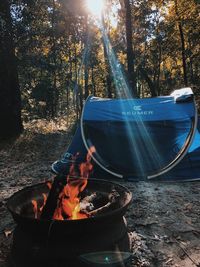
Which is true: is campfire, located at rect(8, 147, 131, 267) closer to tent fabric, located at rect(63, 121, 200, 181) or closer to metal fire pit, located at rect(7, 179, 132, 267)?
metal fire pit, located at rect(7, 179, 132, 267)

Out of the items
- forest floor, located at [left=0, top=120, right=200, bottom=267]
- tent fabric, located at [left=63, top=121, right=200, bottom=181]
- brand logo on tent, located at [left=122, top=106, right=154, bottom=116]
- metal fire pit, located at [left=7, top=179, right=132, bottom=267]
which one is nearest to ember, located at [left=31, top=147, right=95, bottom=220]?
metal fire pit, located at [left=7, top=179, right=132, bottom=267]

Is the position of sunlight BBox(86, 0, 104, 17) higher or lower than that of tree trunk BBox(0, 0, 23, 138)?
higher

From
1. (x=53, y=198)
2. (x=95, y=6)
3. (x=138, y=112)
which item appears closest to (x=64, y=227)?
(x=53, y=198)

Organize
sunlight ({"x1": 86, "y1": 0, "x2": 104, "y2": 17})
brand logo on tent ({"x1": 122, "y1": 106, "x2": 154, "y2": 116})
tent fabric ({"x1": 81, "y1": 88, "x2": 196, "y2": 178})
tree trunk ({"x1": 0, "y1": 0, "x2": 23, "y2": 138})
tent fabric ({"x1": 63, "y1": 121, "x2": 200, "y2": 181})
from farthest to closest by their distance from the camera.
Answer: sunlight ({"x1": 86, "y1": 0, "x2": 104, "y2": 17}), tree trunk ({"x1": 0, "y1": 0, "x2": 23, "y2": 138}), brand logo on tent ({"x1": 122, "y1": 106, "x2": 154, "y2": 116}), tent fabric ({"x1": 81, "y1": 88, "x2": 196, "y2": 178}), tent fabric ({"x1": 63, "y1": 121, "x2": 200, "y2": 181})

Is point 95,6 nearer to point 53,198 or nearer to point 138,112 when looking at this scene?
point 138,112

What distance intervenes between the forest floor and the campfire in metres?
0.48

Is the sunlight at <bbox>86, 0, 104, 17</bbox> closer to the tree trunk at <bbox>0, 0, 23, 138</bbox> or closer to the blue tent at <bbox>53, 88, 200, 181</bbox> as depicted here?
the tree trunk at <bbox>0, 0, 23, 138</bbox>

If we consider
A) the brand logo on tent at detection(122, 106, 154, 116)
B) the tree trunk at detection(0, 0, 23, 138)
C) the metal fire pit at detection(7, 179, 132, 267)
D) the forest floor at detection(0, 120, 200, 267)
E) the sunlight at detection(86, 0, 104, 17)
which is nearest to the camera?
→ the metal fire pit at detection(7, 179, 132, 267)

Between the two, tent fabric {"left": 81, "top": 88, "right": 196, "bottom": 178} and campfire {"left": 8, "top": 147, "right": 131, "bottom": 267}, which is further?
tent fabric {"left": 81, "top": 88, "right": 196, "bottom": 178}

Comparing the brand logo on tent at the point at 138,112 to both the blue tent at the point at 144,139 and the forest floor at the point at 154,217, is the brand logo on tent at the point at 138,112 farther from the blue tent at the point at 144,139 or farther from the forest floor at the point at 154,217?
the forest floor at the point at 154,217

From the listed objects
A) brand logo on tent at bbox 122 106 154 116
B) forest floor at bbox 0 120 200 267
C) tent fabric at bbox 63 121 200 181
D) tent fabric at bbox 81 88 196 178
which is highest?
brand logo on tent at bbox 122 106 154 116

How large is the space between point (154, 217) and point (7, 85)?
877 cm

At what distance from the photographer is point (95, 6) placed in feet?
77.6

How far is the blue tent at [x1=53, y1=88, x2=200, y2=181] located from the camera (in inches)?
259
